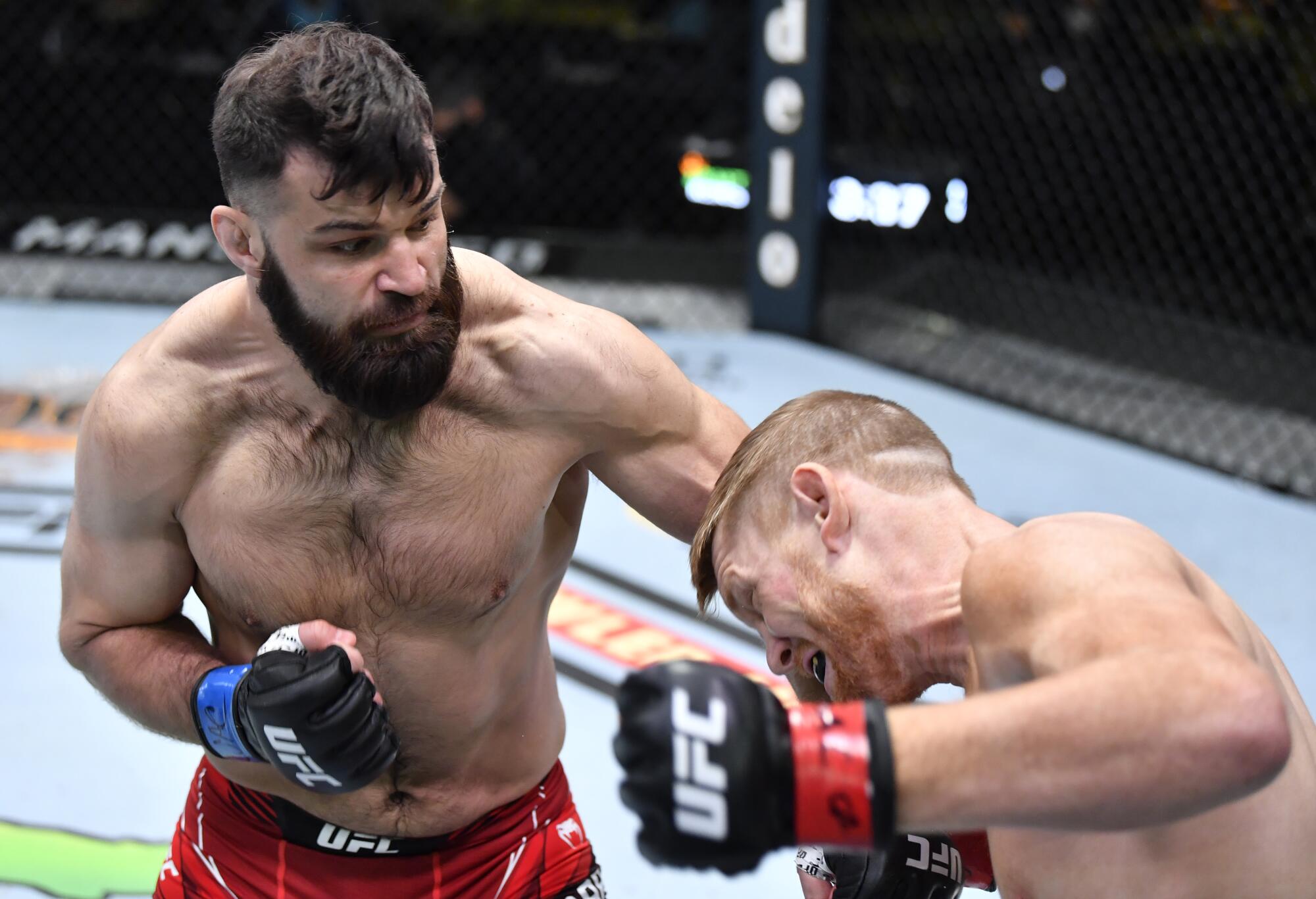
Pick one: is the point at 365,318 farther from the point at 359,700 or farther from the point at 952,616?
the point at 952,616

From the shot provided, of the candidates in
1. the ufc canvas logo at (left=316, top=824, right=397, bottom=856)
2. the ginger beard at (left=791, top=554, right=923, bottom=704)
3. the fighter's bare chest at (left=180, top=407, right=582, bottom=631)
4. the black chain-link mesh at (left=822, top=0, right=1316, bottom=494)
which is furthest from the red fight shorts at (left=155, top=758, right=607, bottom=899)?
the black chain-link mesh at (left=822, top=0, right=1316, bottom=494)

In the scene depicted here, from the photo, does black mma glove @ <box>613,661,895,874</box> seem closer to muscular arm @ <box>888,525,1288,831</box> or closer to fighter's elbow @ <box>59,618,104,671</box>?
muscular arm @ <box>888,525,1288,831</box>

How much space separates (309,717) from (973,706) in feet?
2.34

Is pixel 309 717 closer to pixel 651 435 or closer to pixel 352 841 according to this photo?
pixel 352 841

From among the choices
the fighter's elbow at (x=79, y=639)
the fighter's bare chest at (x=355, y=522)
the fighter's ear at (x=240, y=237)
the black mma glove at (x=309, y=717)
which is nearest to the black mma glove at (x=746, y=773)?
the black mma glove at (x=309, y=717)

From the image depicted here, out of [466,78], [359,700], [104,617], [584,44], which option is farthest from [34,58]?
[359,700]

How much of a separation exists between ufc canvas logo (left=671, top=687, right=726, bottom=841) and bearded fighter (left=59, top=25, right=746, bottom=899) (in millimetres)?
478

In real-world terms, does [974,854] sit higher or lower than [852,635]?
lower

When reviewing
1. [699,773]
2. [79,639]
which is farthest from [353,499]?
[699,773]

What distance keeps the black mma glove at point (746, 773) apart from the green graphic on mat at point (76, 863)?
1.51 m

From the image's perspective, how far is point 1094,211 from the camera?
4.71 m

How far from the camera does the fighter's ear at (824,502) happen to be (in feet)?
4.31

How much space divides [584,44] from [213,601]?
165 inches

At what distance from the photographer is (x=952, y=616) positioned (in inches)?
50.8
